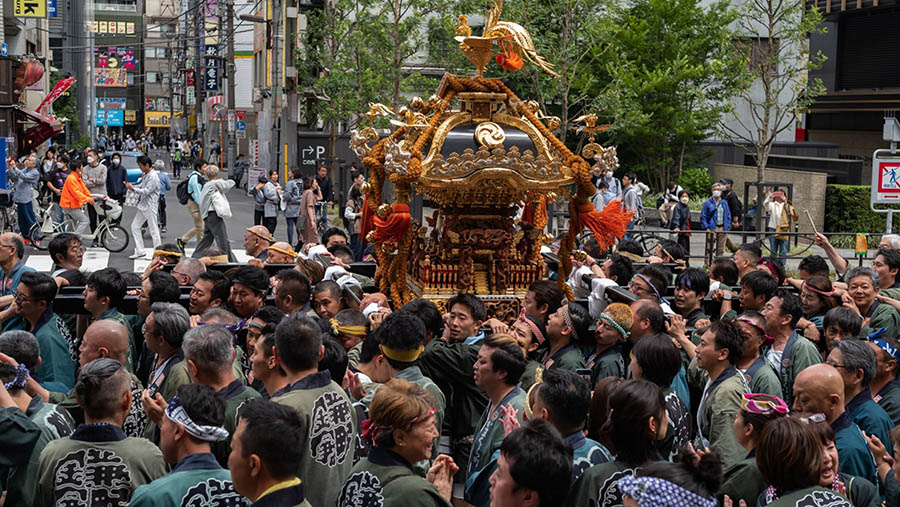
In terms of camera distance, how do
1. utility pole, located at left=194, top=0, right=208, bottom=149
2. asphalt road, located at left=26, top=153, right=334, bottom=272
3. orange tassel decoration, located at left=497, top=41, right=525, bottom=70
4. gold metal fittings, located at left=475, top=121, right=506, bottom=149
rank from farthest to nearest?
1. utility pole, located at left=194, top=0, right=208, bottom=149
2. asphalt road, located at left=26, top=153, right=334, bottom=272
3. orange tassel decoration, located at left=497, top=41, right=525, bottom=70
4. gold metal fittings, located at left=475, top=121, right=506, bottom=149

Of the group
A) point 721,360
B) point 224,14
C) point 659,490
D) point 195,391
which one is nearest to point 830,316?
point 721,360

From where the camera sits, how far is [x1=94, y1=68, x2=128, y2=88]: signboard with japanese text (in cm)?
9969

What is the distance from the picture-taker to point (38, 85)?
42.7m

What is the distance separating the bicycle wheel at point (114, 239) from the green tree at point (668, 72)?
625 inches

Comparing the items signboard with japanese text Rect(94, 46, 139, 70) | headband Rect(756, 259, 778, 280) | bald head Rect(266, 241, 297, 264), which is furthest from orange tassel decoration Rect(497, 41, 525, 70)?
signboard with japanese text Rect(94, 46, 139, 70)

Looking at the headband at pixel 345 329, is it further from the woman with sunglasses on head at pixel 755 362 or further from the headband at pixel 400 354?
the woman with sunglasses on head at pixel 755 362

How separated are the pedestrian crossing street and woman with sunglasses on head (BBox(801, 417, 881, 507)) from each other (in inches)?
547

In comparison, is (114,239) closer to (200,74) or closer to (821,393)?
(821,393)

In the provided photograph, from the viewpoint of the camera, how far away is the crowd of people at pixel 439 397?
13.5ft

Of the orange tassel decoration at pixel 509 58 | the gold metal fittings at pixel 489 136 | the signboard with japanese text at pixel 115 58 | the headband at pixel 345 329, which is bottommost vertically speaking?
the headband at pixel 345 329

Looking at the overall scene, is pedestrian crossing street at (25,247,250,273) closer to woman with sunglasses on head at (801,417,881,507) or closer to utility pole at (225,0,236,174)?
woman with sunglasses on head at (801,417,881,507)

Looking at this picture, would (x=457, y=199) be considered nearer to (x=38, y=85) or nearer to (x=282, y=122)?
(x=282, y=122)

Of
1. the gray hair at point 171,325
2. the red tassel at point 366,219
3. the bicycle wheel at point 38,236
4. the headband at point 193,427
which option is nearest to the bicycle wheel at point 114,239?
the bicycle wheel at point 38,236

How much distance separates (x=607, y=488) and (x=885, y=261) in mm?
5982
